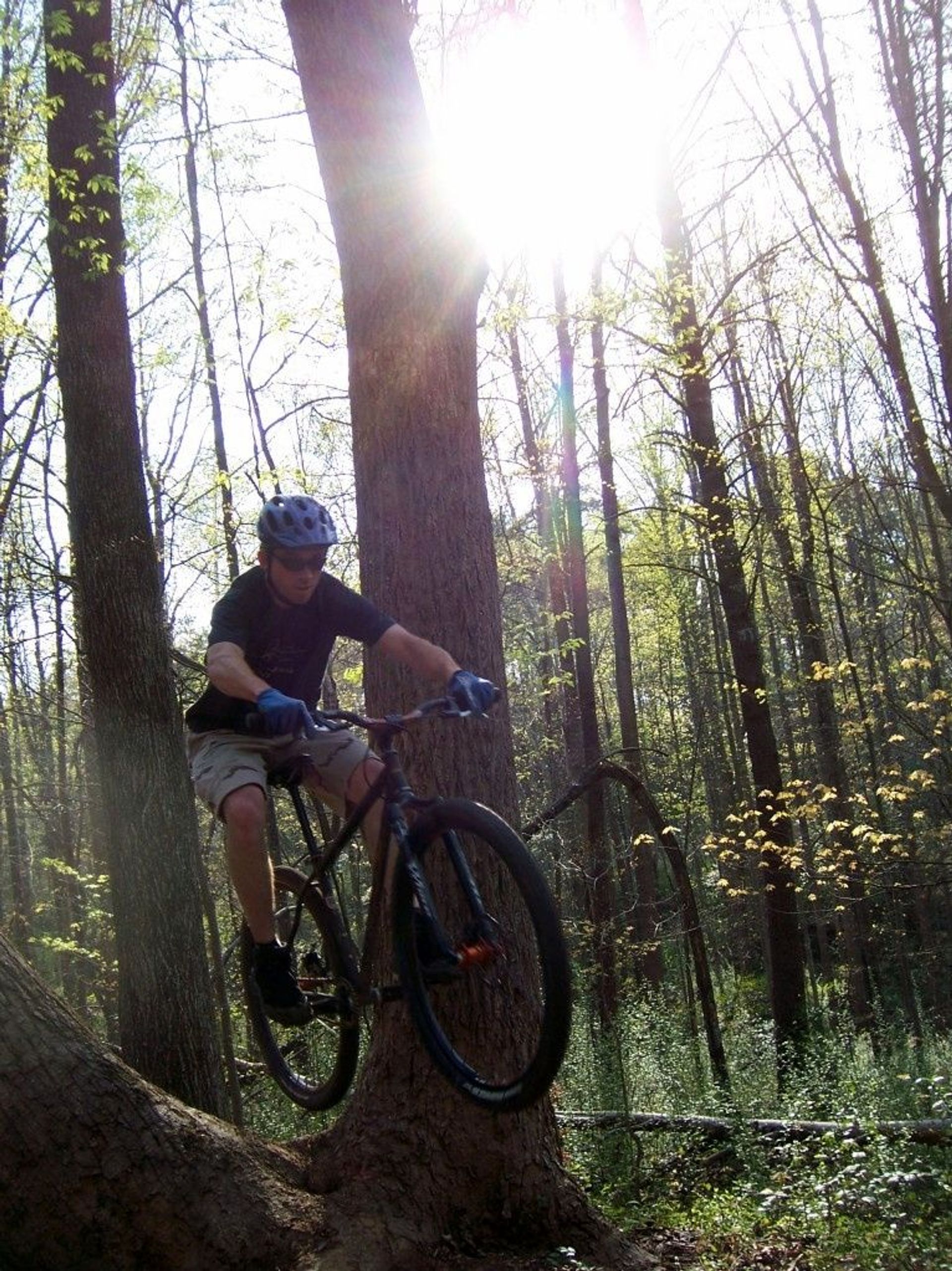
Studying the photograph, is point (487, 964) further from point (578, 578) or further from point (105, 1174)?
point (578, 578)

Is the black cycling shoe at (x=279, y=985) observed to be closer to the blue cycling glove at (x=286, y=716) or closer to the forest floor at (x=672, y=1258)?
the forest floor at (x=672, y=1258)

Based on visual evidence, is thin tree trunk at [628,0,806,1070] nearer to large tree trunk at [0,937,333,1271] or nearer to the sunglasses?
the sunglasses

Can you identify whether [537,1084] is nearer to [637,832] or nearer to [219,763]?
[219,763]

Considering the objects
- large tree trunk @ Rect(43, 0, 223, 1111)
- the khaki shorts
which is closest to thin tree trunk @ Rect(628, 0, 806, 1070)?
large tree trunk @ Rect(43, 0, 223, 1111)

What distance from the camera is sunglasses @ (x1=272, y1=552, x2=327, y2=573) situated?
12.2 ft

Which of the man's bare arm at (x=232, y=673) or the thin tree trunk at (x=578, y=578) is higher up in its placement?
the thin tree trunk at (x=578, y=578)

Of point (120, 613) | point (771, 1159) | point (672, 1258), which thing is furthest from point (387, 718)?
point (771, 1159)

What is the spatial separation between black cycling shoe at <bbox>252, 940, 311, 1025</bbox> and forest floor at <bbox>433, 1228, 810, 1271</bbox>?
1002 millimetres

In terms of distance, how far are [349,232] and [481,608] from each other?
1.74 meters

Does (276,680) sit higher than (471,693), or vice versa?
(276,680)

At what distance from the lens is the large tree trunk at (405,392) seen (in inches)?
160

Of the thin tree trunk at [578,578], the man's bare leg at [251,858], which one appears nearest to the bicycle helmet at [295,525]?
the man's bare leg at [251,858]

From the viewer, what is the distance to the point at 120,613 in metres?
5.97

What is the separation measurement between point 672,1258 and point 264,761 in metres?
2.53
